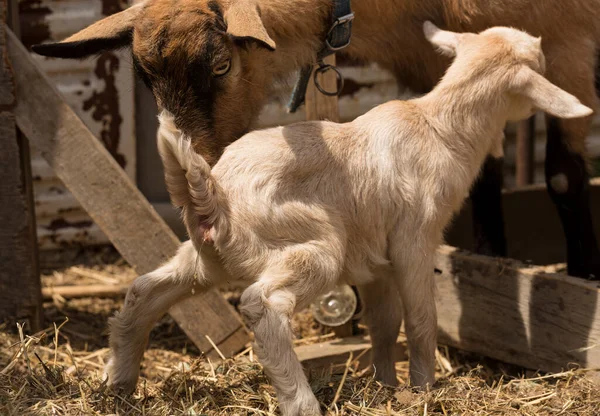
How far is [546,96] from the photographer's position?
3.60m

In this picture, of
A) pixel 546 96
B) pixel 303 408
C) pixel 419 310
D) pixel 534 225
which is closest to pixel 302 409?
pixel 303 408

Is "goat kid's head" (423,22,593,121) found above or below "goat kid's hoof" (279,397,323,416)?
above

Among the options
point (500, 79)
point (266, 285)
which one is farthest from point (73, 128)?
point (500, 79)

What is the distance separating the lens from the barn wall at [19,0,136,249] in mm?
6352

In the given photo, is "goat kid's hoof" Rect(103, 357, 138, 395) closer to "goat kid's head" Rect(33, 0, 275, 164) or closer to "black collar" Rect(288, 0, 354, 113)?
"goat kid's head" Rect(33, 0, 275, 164)

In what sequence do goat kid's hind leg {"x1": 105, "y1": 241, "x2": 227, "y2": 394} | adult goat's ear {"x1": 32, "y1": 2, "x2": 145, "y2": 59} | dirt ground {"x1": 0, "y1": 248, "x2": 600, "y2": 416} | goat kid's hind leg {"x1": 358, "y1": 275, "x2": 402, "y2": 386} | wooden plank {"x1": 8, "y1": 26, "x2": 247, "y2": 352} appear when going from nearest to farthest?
1. dirt ground {"x1": 0, "y1": 248, "x2": 600, "y2": 416}
2. goat kid's hind leg {"x1": 105, "y1": 241, "x2": 227, "y2": 394}
3. adult goat's ear {"x1": 32, "y1": 2, "x2": 145, "y2": 59}
4. goat kid's hind leg {"x1": 358, "y1": 275, "x2": 402, "y2": 386}
5. wooden plank {"x1": 8, "y1": 26, "x2": 247, "y2": 352}

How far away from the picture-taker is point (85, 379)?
140 inches

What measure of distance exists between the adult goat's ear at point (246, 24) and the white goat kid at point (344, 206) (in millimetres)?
395

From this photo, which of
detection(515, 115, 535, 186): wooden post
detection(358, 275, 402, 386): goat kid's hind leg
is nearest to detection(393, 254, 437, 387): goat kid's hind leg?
detection(358, 275, 402, 386): goat kid's hind leg

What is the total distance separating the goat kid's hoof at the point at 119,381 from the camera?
11.3ft

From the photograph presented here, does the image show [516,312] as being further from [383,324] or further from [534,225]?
[534,225]

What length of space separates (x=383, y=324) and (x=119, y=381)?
1.20 metres

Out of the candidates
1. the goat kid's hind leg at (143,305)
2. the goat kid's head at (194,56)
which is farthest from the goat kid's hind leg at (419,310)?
the goat kid's head at (194,56)

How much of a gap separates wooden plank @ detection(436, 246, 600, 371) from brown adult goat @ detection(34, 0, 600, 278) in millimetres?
529
